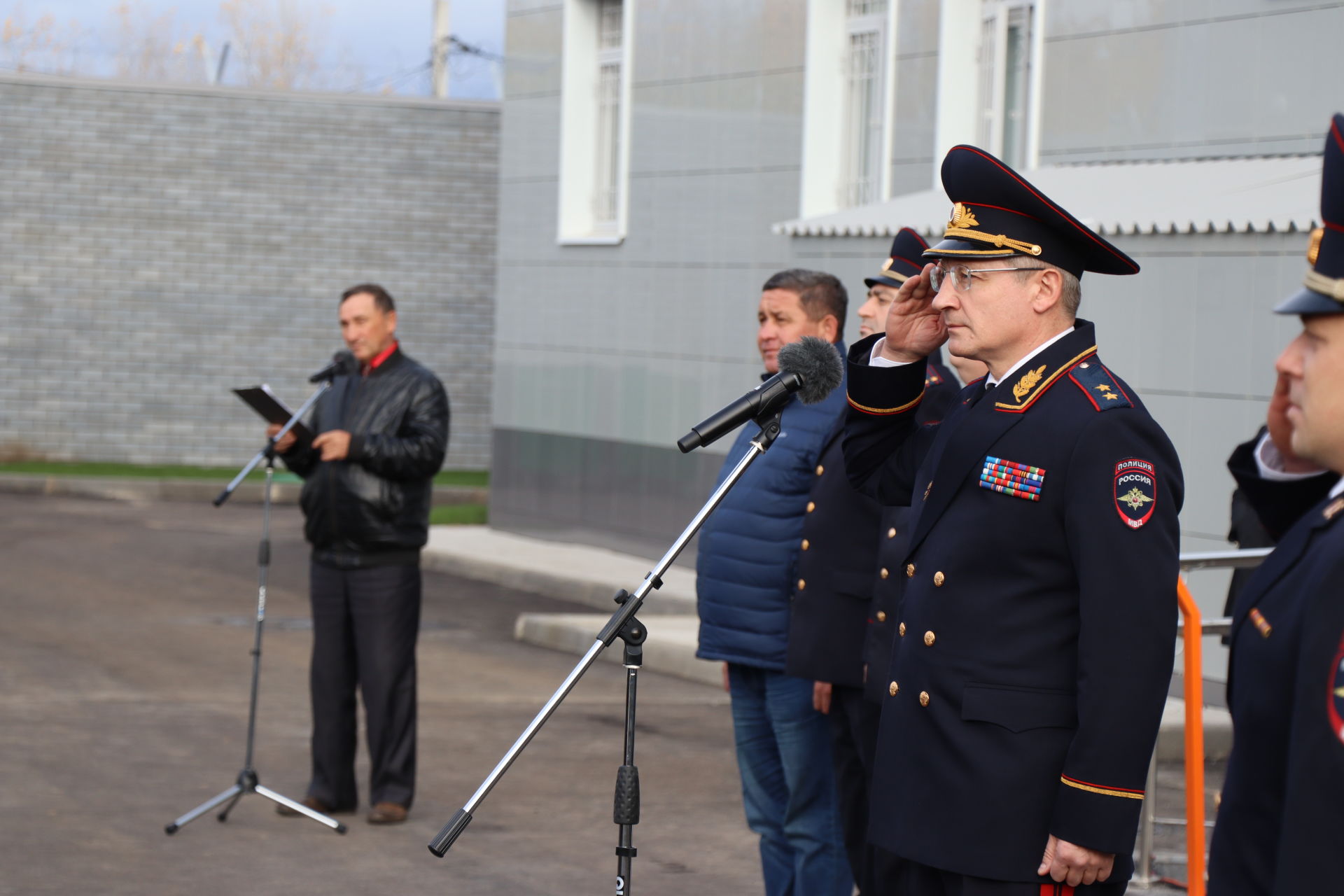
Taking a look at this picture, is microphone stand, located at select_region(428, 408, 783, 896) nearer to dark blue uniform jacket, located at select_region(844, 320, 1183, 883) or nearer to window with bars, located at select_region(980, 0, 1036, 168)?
dark blue uniform jacket, located at select_region(844, 320, 1183, 883)

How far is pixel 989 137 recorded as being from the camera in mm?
12508

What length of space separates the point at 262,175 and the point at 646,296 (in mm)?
9755

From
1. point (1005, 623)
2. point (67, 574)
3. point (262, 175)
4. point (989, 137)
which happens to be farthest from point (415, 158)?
point (1005, 623)

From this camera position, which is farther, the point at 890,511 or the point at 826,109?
the point at 826,109

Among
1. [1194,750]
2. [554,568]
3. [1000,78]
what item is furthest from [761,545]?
[554,568]

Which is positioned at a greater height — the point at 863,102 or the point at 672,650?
the point at 863,102

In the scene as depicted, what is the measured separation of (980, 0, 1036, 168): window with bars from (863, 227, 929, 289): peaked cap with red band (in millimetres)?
6935

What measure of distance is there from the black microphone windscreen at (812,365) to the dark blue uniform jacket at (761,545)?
1.28 m

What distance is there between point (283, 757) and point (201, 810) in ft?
4.47

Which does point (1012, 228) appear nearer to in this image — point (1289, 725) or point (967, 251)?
point (967, 251)

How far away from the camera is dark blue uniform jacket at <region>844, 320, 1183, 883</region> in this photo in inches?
131

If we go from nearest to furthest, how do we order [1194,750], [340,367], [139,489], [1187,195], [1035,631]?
[1035,631] → [1194,750] → [340,367] → [1187,195] → [139,489]

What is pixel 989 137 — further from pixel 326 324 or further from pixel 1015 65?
pixel 326 324

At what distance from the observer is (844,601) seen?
532cm
